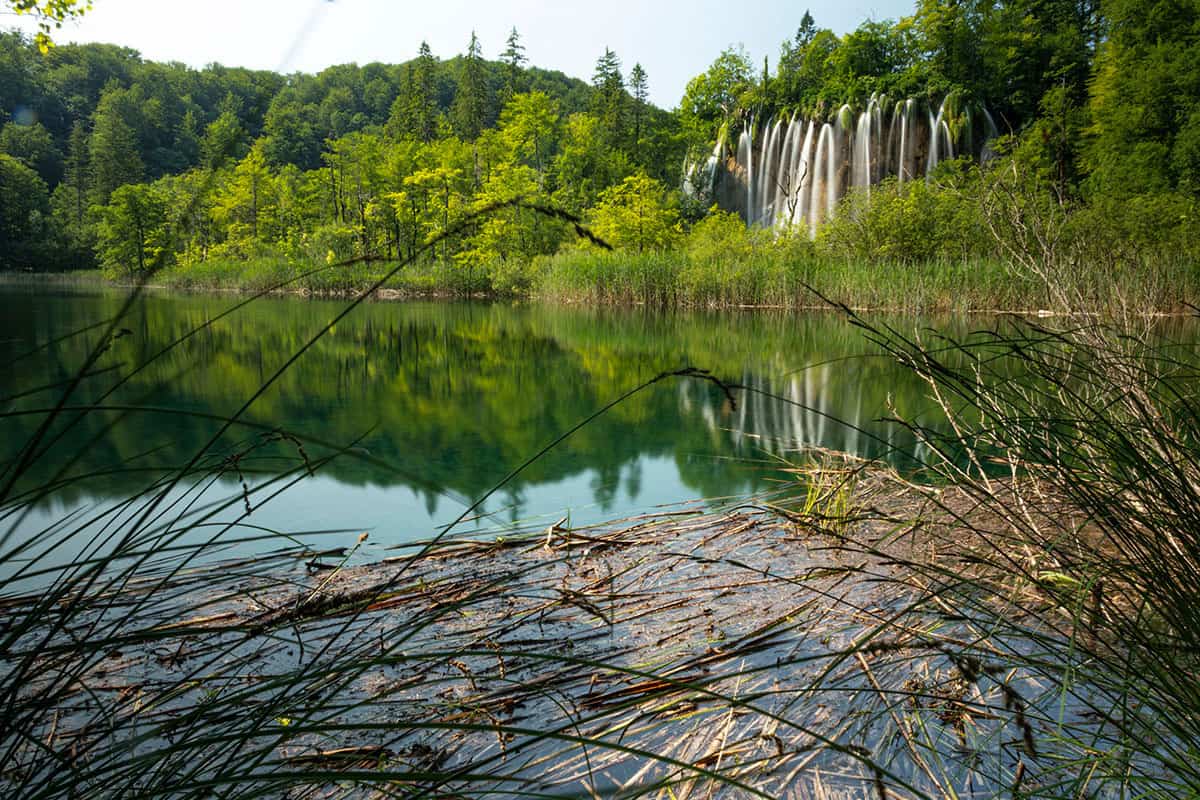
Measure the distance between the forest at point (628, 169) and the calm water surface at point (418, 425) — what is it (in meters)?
1.48

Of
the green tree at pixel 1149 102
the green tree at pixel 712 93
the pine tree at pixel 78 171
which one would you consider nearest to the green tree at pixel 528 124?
the green tree at pixel 712 93

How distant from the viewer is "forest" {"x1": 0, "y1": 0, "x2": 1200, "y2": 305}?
54.8 feet

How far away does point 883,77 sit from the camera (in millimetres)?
27594

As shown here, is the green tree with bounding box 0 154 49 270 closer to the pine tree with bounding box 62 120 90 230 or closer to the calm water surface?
the pine tree with bounding box 62 120 90 230

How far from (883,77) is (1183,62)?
10140mm

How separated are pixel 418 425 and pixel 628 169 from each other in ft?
105

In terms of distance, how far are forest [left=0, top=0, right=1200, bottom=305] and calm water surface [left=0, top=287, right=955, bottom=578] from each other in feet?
4.86

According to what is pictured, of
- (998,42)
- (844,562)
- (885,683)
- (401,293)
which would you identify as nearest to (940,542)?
(844,562)

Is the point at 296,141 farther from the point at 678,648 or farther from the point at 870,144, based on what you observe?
the point at 678,648

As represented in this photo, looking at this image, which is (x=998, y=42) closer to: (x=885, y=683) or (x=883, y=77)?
(x=883, y=77)

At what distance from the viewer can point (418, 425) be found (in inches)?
186

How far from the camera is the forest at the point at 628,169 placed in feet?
54.8

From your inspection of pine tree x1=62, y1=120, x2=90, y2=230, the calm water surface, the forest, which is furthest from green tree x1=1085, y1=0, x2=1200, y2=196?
pine tree x1=62, y1=120, x2=90, y2=230

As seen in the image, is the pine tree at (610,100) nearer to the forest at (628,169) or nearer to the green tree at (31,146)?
the forest at (628,169)
